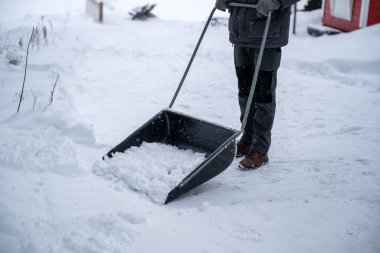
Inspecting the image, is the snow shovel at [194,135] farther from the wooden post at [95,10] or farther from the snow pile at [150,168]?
the wooden post at [95,10]

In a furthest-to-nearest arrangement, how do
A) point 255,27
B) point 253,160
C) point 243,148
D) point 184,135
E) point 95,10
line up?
1. point 95,10
2. point 243,148
3. point 184,135
4. point 253,160
5. point 255,27

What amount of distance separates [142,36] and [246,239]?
7540 millimetres

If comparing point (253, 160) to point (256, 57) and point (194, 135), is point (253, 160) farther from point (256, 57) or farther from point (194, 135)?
point (256, 57)

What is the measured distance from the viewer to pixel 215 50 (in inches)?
307

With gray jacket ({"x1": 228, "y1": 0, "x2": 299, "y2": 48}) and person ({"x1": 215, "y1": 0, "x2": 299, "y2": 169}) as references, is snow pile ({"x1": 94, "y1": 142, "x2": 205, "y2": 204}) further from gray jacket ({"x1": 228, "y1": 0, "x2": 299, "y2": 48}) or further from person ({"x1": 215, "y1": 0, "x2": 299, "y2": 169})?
gray jacket ({"x1": 228, "y1": 0, "x2": 299, "y2": 48})

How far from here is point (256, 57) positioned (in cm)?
317

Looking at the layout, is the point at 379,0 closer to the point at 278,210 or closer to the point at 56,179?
the point at 278,210

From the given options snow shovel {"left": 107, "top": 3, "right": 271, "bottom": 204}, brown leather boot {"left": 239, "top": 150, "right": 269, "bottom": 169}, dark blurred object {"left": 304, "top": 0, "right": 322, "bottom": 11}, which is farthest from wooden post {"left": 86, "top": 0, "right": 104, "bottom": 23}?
brown leather boot {"left": 239, "top": 150, "right": 269, "bottom": 169}

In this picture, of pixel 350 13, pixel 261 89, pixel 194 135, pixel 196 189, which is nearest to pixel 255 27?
pixel 261 89

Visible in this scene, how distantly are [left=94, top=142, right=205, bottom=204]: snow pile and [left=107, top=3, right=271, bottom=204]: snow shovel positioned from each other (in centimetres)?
10

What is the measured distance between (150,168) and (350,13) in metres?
8.52

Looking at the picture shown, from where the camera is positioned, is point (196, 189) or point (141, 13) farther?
point (141, 13)

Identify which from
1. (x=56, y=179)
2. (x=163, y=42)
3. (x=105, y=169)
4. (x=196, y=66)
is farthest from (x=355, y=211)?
(x=163, y=42)

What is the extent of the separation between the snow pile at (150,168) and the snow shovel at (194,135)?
101 millimetres
